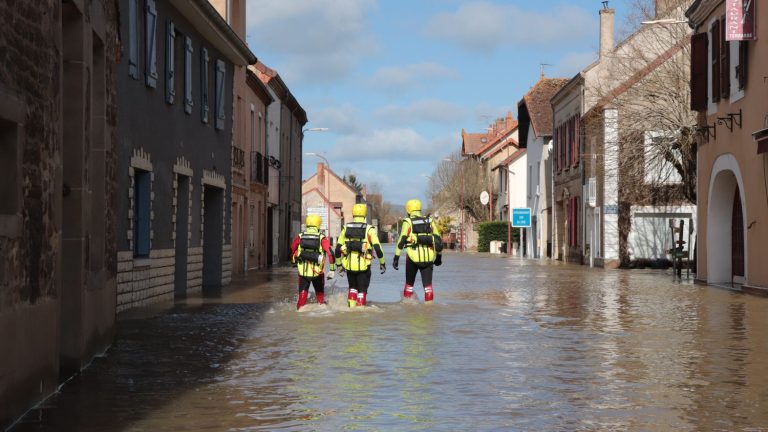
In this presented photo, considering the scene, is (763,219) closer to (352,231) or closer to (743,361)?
(352,231)

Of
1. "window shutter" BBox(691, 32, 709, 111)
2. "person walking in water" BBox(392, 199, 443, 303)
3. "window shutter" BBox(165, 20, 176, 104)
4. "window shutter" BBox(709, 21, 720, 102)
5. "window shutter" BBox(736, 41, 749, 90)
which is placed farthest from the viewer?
"window shutter" BBox(691, 32, 709, 111)

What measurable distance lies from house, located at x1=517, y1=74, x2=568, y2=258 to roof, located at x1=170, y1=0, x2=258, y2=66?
32.3 m

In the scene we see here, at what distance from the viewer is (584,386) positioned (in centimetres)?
990

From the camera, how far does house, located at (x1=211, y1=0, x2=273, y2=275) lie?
34344mm

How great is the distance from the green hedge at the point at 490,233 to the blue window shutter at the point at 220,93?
4867cm

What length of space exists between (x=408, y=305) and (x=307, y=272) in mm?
2760

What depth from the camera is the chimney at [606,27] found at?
1972 inches

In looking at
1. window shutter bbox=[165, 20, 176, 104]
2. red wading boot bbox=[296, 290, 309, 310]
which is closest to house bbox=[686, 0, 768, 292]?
red wading boot bbox=[296, 290, 309, 310]

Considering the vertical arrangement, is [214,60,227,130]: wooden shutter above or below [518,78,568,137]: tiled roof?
below

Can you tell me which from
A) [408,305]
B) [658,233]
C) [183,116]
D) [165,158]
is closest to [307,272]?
[408,305]

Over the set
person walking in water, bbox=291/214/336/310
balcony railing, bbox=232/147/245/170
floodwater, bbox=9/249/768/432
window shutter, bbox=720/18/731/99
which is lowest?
floodwater, bbox=9/249/768/432

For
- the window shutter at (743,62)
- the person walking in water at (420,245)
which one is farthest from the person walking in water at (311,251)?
the window shutter at (743,62)

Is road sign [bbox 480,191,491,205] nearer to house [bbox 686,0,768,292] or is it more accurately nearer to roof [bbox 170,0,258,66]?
house [bbox 686,0,768,292]

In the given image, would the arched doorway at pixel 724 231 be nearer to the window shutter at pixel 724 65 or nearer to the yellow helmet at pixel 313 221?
the window shutter at pixel 724 65
